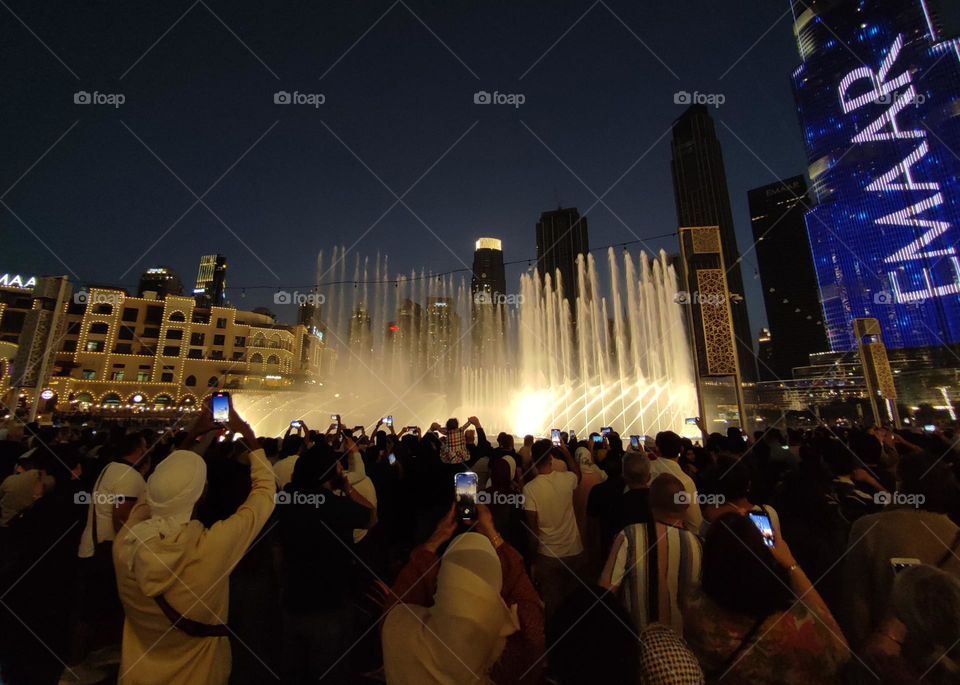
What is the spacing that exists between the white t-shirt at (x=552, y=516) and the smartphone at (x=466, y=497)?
88.4 inches

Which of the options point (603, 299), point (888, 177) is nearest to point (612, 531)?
point (603, 299)

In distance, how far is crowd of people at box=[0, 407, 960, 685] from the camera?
5.72 feet

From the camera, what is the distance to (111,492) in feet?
10.3

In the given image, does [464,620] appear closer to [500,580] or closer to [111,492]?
[500,580]

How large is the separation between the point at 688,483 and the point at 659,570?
5.98 feet

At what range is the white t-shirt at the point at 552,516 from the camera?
4.35 m

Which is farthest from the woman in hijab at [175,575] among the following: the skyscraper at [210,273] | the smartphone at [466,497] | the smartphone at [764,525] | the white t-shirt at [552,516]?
the skyscraper at [210,273]

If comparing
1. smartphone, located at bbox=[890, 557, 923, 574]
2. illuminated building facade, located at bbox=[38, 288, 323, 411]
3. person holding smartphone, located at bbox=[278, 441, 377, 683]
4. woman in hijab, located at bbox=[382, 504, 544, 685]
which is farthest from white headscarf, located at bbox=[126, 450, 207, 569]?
illuminated building facade, located at bbox=[38, 288, 323, 411]

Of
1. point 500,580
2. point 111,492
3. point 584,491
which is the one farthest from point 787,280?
point 111,492

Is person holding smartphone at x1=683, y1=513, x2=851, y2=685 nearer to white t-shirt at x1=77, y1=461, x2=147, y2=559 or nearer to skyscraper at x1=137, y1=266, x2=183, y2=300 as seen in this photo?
white t-shirt at x1=77, y1=461, x2=147, y2=559

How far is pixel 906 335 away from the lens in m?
73.8

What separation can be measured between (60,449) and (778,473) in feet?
31.2

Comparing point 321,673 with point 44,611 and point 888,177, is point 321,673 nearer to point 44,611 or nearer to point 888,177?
point 44,611

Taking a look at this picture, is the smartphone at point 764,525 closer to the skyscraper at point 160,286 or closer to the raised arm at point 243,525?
the raised arm at point 243,525
